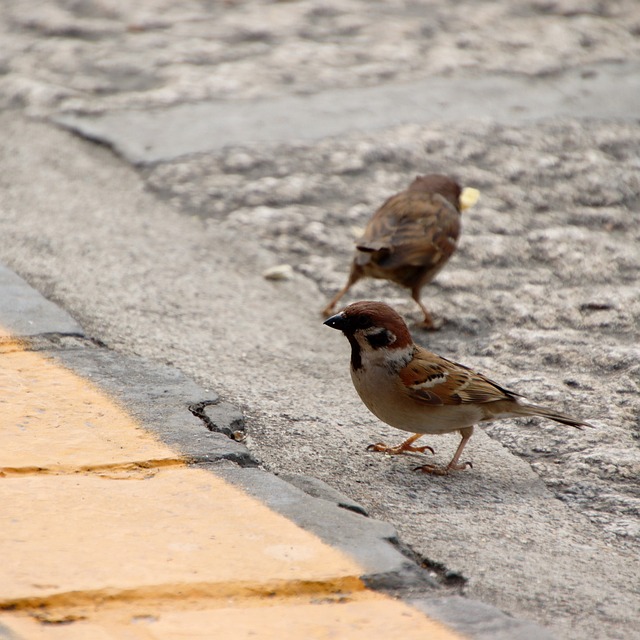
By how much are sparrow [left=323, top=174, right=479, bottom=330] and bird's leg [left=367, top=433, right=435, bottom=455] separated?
1.08m

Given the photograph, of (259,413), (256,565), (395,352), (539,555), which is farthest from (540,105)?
(256,565)

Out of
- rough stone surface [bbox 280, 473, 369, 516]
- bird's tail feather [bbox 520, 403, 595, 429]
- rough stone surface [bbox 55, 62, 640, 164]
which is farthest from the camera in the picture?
rough stone surface [bbox 55, 62, 640, 164]

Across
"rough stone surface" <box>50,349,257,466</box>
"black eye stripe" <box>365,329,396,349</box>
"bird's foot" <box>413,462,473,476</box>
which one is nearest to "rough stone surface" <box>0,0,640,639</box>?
"bird's foot" <box>413,462,473,476</box>

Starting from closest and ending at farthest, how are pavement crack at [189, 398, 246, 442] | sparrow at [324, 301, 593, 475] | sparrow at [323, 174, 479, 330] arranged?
pavement crack at [189, 398, 246, 442]
sparrow at [324, 301, 593, 475]
sparrow at [323, 174, 479, 330]

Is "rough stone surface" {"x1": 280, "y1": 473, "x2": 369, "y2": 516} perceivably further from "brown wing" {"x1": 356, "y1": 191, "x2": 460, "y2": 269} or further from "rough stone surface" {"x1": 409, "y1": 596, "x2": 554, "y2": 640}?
"brown wing" {"x1": 356, "y1": 191, "x2": 460, "y2": 269}

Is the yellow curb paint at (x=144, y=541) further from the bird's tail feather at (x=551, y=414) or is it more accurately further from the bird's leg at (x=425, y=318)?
the bird's leg at (x=425, y=318)

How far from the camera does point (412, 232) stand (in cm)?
513

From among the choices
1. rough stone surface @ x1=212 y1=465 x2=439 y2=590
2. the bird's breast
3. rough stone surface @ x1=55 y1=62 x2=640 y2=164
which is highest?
rough stone surface @ x1=55 y1=62 x2=640 y2=164

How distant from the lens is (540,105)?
6602 mm

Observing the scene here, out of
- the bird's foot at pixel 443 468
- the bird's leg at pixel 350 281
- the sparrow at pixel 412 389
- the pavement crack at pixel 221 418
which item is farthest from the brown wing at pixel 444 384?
the bird's leg at pixel 350 281

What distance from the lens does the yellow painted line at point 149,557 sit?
2.22m

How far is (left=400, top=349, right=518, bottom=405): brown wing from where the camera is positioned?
3570 mm

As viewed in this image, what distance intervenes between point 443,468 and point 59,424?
1215mm

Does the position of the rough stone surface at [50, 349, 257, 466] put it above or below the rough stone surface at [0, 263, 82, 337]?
below
